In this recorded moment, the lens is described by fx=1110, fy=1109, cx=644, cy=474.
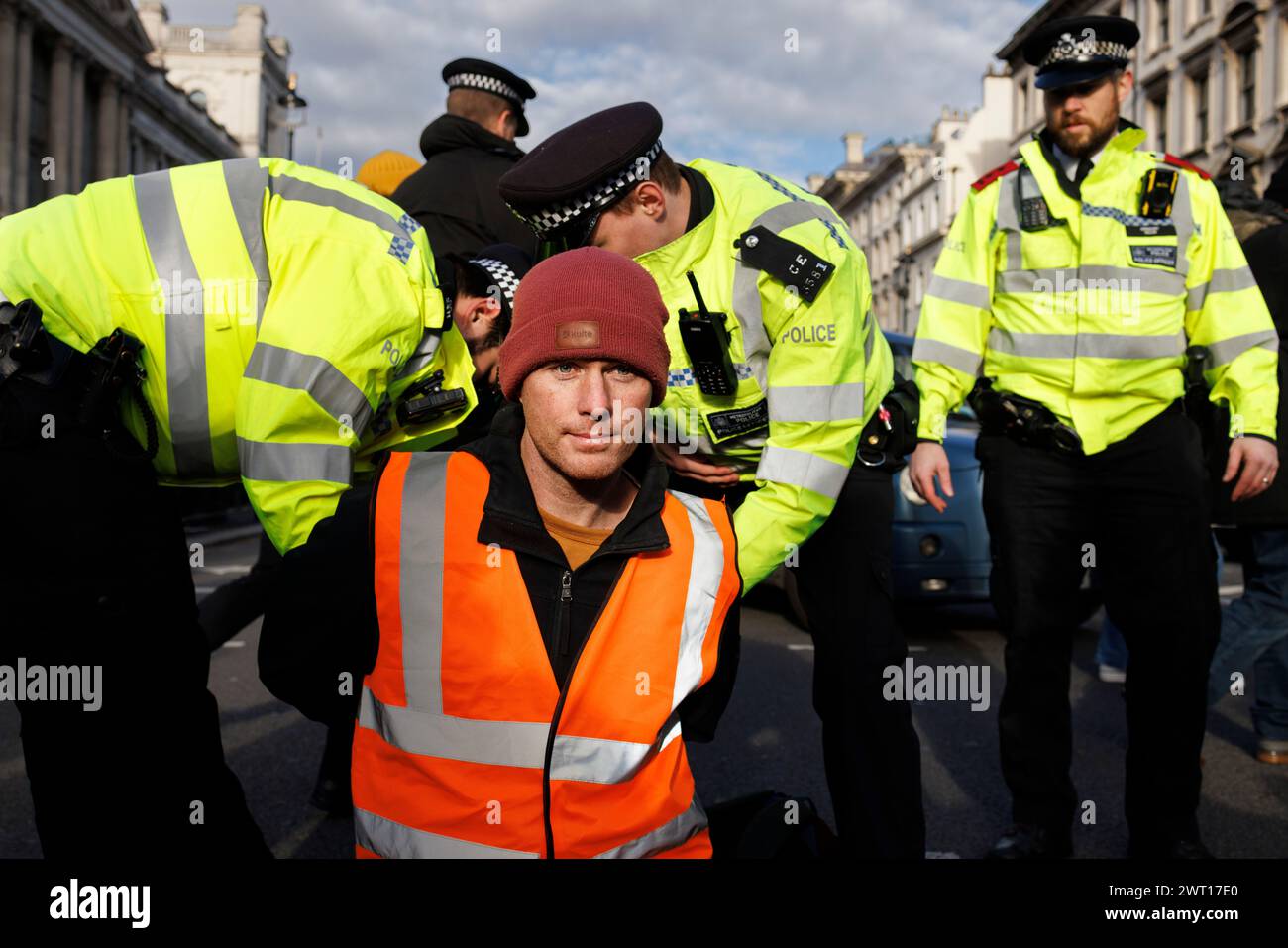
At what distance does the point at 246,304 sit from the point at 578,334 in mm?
→ 740

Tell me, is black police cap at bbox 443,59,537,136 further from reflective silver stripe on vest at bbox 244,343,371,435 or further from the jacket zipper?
the jacket zipper

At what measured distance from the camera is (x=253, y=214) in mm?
2234

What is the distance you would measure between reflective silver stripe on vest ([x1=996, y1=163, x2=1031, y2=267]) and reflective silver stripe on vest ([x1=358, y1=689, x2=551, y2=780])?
7.17ft

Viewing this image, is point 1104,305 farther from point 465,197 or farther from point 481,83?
point 481,83

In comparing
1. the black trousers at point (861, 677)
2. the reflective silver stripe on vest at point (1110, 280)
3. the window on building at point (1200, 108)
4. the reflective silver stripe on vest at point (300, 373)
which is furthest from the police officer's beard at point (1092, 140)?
the window on building at point (1200, 108)

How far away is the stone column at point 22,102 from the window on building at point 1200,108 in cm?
3746

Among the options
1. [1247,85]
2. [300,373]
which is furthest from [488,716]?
[1247,85]

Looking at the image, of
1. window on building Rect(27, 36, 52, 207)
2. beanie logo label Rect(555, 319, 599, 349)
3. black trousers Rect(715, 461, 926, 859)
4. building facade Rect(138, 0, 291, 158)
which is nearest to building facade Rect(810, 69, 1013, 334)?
window on building Rect(27, 36, 52, 207)

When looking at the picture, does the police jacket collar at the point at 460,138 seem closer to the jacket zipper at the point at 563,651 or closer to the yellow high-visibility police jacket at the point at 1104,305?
the yellow high-visibility police jacket at the point at 1104,305

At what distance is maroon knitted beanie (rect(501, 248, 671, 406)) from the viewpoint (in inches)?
75.7

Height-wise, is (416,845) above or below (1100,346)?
below

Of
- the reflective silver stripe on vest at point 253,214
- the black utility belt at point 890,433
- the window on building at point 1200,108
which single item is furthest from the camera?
the window on building at point 1200,108

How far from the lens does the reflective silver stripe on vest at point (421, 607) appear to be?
1779 millimetres
